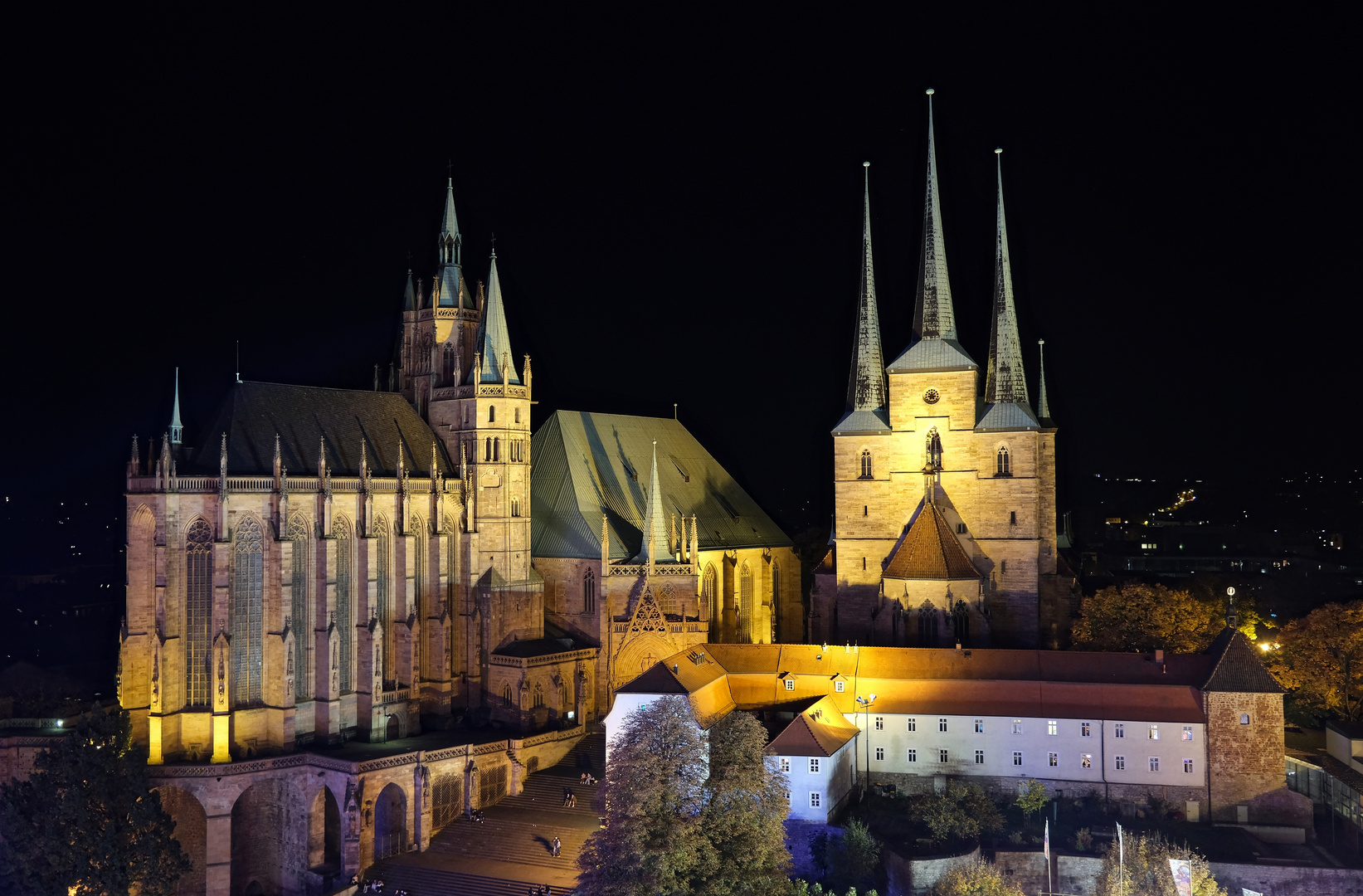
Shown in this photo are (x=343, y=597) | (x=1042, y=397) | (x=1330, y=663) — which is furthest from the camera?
(x=1042, y=397)

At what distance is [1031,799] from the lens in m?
53.2

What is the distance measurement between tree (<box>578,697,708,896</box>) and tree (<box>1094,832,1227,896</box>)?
48.5ft

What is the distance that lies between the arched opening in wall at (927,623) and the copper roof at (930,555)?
1.63 metres

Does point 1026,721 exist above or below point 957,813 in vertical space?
above

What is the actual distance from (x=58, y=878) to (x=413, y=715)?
19982mm

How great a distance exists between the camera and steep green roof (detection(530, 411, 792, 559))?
73.5m

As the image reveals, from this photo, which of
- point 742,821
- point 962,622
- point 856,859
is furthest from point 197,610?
point 962,622

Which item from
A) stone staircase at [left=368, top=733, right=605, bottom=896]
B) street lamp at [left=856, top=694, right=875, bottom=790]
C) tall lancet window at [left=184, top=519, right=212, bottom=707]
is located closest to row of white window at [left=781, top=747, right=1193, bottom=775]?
street lamp at [left=856, top=694, right=875, bottom=790]

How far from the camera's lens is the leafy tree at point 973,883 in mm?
44188

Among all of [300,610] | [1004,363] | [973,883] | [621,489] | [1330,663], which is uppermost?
[1004,363]

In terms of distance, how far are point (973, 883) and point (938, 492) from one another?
1142 inches

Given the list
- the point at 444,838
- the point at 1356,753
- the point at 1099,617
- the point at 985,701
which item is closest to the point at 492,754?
the point at 444,838

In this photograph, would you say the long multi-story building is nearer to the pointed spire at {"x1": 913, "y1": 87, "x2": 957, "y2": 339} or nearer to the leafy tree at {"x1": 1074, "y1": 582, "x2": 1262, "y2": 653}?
the leafy tree at {"x1": 1074, "y1": 582, "x2": 1262, "y2": 653}

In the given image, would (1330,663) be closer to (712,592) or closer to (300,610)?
(712,592)
